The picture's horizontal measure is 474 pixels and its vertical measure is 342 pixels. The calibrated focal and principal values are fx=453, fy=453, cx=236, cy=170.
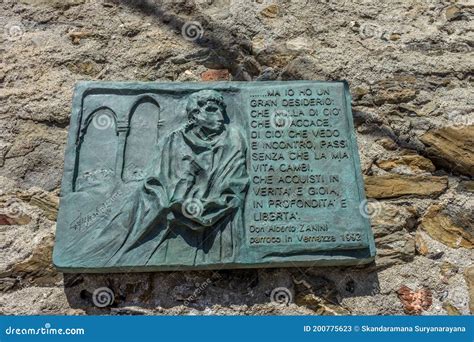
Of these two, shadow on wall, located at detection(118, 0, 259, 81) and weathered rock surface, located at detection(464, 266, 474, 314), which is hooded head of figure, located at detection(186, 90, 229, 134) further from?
weathered rock surface, located at detection(464, 266, 474, 314)

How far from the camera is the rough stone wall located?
1872 millimetres

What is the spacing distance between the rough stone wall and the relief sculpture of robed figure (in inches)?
4.8

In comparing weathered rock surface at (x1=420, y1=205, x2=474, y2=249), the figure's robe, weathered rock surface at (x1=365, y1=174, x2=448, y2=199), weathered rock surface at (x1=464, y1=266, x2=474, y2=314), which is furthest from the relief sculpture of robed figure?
weathered rock surface at (x1=464, y1=266, x2=474, y2=314)

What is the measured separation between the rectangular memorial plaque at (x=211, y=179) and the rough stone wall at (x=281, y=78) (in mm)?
120

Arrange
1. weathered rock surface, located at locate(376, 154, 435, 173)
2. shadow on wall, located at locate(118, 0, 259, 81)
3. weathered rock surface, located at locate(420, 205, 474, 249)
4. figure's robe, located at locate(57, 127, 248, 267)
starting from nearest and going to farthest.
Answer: figure's robe, located at locate(57, 127, 248, 267), weathered rock surface, located at locate(420, 205, 474, 249), weathered rock surface, located at locate(376, 154, 435, 173), shadow on wall, located at locate(118, 0, 259, 81)

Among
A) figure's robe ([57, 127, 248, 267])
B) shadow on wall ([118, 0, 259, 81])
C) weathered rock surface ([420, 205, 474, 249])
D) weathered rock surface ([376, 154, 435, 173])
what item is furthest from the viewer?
shadow on wall ([118, 0, 259, 81])

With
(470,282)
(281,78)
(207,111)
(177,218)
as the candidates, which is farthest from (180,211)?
(470,282)

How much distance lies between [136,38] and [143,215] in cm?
111

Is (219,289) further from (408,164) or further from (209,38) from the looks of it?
(209,38)

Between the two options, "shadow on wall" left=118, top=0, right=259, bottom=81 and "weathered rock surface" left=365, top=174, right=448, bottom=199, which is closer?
"weathered rock surface" left=365, top=174, right=448, bottom=199

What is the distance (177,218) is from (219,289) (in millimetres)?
342

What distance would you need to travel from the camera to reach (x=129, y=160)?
204cm

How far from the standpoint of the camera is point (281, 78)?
2.37 meters

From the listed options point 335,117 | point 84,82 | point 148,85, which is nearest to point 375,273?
point 335,117
